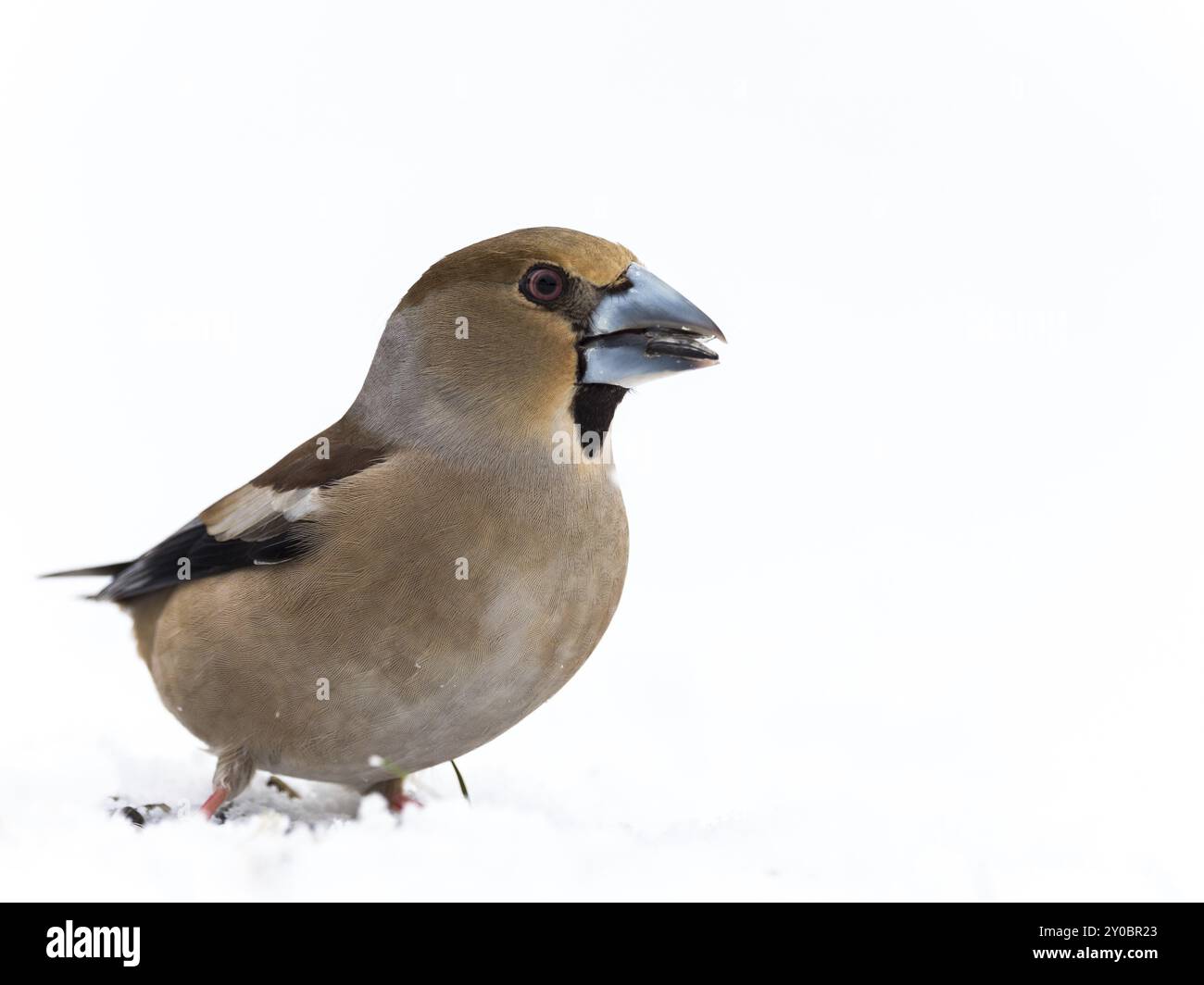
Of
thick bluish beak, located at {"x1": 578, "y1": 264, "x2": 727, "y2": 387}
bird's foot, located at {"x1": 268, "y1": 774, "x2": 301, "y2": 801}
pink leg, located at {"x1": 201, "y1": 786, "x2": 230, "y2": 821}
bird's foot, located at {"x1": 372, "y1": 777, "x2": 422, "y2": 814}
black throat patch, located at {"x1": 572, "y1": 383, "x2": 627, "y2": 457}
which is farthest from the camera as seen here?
bird's foot, located at {"x1": 268, "y1": 774, "x2": 301, "y2": 801}

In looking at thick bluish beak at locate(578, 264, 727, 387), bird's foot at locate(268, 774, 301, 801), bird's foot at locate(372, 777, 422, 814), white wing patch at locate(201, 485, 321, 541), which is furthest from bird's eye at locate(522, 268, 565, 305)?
bird's foot at locate(268, 774, 301, 801)

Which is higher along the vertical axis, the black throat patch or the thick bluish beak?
the thick bluish beak

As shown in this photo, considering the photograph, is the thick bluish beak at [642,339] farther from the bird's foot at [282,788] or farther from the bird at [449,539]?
the bird's foot at [282,788]

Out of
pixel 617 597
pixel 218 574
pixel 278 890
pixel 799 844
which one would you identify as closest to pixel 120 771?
pixel 218 574

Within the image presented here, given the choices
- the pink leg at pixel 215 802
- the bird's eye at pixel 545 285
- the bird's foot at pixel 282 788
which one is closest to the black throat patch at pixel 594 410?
the bird's eye at pixel 545 285

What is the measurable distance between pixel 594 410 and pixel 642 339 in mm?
341

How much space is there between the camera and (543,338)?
16.2 ft

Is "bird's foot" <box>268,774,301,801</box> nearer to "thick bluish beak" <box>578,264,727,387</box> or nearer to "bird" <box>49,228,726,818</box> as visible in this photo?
"bird" <box>49,228,726,818</box>

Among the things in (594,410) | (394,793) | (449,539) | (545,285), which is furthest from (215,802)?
(545,285)

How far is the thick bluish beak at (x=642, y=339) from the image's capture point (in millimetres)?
4926

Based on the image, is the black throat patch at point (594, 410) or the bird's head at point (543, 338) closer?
the bird's head at point (543, 338)

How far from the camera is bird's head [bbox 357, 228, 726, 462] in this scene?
4.94m
